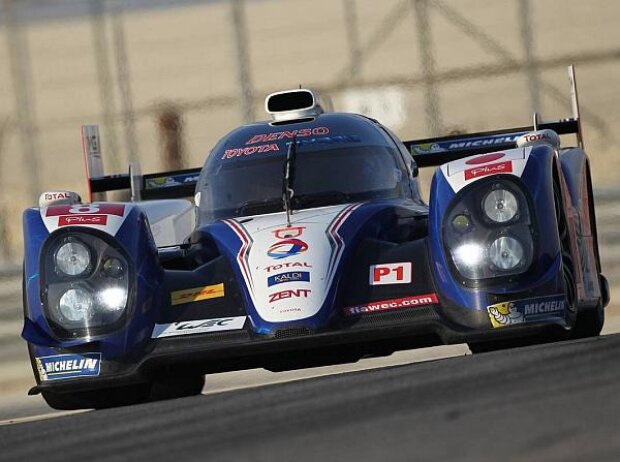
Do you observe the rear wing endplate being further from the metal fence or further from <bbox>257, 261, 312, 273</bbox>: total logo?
the metal fence

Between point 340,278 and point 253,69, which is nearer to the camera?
point 340,278

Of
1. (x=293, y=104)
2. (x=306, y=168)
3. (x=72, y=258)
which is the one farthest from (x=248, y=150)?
(x=72, y=258)

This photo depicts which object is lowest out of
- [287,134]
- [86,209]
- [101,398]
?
[101,398]

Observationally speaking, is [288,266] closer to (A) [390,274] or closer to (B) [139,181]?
(A) [390,274]

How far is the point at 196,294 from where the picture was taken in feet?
20.5

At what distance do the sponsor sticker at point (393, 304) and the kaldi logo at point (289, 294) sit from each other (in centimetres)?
18

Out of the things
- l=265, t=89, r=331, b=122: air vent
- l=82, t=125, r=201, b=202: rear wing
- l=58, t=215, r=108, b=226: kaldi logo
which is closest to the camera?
l=58, t=215, r=108, b=226: kaldi logo

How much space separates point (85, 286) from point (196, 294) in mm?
437

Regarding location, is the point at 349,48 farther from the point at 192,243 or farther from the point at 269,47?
the point at 192,243

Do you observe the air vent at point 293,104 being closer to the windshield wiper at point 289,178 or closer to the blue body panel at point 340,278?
the windshield wiper at point 289,178

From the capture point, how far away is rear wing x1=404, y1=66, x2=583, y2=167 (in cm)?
839

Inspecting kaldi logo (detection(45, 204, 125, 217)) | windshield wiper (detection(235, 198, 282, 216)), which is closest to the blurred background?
windshield wiper (detection(235, 198, 282, 216))

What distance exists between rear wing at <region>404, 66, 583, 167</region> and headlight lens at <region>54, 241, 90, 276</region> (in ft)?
9.12

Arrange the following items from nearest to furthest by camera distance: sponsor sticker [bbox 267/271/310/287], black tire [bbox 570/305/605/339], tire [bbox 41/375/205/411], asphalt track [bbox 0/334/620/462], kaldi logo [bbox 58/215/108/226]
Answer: asphalt track [bbox 0/334/620/462] < sponsor sticker [bbox 267/271/310/287] < kaldi logo [bbox 58/215/108/226] < tire [bbox 41/375/205/411] < black tire [bbox 570/305/605/339]
